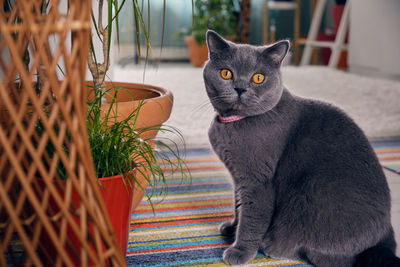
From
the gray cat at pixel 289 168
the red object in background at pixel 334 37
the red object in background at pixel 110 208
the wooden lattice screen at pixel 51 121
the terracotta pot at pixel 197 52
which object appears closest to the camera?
the wooden lattice screen at pixel 51 121

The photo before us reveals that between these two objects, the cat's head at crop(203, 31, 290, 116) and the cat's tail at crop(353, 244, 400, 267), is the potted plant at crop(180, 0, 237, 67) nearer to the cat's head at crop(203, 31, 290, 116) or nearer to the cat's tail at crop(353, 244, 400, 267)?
the cat's head at crop(203, 31, 290, 116)

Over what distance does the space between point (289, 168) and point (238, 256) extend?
24 cm

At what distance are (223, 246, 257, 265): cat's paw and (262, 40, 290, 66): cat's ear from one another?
457 millimetres

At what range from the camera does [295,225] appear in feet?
2.76

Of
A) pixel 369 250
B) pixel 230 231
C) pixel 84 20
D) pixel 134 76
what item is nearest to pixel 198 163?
pixel 230 231

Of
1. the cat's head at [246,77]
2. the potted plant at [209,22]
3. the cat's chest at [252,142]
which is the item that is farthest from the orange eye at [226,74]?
the potted plant at [209,22]

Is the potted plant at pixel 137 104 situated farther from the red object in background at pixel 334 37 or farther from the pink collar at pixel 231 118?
the red object in background at pixel 334 37

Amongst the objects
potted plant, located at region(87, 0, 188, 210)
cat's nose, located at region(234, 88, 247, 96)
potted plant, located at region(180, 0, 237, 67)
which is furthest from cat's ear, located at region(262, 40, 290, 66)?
potted plant, located at region(180, 0, 237, 67)

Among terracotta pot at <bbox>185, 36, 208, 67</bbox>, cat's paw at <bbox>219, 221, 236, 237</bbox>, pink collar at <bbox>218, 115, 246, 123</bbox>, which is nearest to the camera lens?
pink collar at <bbox>218, 115, 246, 123</bbox>

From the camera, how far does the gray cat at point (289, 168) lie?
0.81 meters

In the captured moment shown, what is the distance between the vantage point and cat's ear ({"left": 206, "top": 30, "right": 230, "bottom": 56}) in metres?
0.90

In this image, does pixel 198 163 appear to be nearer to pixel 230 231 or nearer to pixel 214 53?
pixel 230 231

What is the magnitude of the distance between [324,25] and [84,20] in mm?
5067

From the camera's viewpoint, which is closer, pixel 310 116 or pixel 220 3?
pixel 310 116
